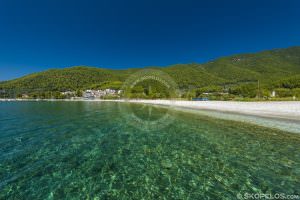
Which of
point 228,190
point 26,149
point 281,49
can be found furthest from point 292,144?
point 281,49

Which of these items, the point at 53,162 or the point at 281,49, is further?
the point at 281,49

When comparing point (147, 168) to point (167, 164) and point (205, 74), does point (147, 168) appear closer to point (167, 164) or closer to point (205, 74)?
point (167, 164)

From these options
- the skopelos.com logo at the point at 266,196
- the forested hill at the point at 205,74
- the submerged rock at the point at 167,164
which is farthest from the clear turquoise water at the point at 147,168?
the forested hill at the point at 205,74

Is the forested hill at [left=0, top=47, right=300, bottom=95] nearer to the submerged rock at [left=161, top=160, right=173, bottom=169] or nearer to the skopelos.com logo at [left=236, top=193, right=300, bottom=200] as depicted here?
the submerged rock at [left=161, top=160, right=173, bottom=169]

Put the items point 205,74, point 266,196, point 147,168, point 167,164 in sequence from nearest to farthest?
point 266,196 < point 147,168 < point 167,164 < point 205,74

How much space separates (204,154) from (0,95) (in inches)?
6378

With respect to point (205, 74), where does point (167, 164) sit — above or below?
below

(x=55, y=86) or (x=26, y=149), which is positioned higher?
(x=55, y=86)

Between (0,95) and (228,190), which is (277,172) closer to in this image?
(228,190)

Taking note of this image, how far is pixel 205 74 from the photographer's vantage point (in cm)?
10581

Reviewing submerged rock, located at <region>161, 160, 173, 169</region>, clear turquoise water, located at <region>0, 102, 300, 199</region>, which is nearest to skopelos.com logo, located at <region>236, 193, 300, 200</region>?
clear turquoise water, located at <region>0, 102, 300, 199</region>

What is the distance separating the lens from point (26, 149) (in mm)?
7527

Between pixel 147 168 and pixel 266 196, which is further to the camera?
pixel 147 168

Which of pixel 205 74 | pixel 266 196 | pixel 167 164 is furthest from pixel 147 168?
pixel 205 74
